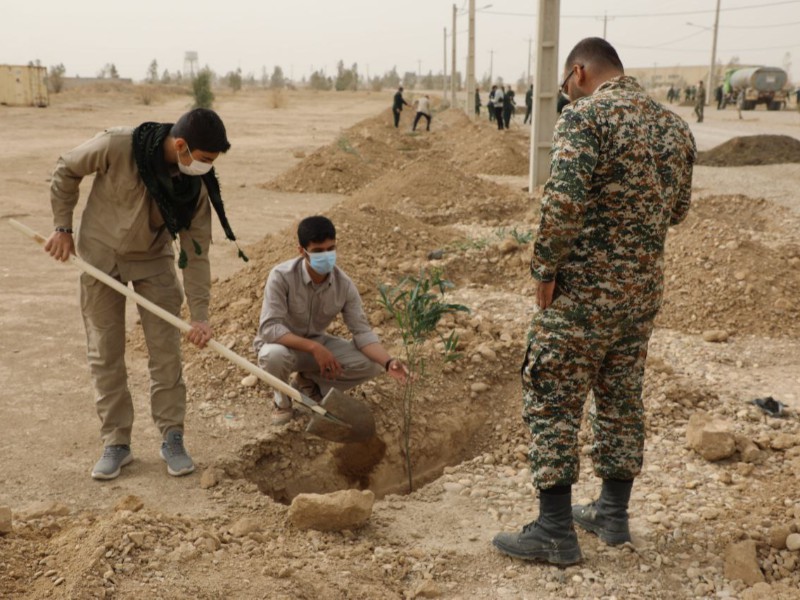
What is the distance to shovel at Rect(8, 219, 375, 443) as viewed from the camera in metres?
3.21

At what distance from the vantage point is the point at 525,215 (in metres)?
8.92

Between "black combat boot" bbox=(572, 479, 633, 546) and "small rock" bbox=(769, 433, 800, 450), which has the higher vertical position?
"black combat boot" bbox=(572, 479, 633, 546)

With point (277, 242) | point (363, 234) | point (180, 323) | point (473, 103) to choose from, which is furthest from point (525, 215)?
point (473, 103)

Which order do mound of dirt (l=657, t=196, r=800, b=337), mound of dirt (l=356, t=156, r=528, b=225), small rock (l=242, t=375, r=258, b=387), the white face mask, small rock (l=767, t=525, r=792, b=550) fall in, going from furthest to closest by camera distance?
1. mound of dirt (l=356, t=156, r=528, b=225)
2. mound of dirt (l=657, t=196, r=800, b=337)
3. small rock (l=242, t=375, r=258, b=387)
4. the white face mask
5. small rock (l=767, t=525, r=792, b=550)

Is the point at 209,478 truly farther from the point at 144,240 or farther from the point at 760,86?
the point at 760,86

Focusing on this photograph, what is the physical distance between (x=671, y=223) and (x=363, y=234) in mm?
4367

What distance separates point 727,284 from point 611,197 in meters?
3.77

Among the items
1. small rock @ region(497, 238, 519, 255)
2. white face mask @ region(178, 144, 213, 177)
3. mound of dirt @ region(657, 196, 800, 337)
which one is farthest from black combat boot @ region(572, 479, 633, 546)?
small rock @ region(497, 238, 519, 255)

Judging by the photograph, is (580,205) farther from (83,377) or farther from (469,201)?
(469,201)

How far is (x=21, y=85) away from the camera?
30.5 meters

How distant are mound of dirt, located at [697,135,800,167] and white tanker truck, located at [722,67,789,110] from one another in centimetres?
1934

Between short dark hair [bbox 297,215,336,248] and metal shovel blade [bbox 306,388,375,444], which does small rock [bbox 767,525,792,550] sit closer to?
metal shovel blade [bbox 306,388,375,444]

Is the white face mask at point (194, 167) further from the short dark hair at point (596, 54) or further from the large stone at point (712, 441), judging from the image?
the large stone at point (712, 441)

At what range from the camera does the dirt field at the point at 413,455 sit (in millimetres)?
2570
